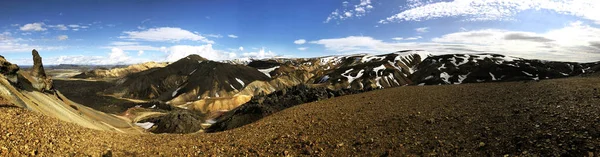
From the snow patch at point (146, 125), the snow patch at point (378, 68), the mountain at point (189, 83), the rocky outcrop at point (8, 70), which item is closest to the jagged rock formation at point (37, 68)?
the rocky outcrop at point (8, 70)

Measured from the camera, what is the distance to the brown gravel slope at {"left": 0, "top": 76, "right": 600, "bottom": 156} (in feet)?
34.6

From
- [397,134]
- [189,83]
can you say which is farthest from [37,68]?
[189,83]

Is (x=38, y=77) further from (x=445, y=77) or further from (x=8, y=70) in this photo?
(x=445, y=77)

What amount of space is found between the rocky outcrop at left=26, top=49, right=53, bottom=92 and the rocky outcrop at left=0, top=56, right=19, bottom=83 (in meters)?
4.66

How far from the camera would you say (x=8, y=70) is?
925 inches

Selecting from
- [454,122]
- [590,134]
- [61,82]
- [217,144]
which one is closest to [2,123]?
[217,144]

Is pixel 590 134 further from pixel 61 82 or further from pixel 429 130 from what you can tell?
pixel 61 82

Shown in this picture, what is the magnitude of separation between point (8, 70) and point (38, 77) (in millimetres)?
8388

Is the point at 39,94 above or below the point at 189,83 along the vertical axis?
above

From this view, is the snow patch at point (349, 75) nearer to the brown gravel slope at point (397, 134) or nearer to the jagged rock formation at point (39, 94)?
the jagged rock formation at point (39, 94)

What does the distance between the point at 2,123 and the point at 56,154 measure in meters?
3.15

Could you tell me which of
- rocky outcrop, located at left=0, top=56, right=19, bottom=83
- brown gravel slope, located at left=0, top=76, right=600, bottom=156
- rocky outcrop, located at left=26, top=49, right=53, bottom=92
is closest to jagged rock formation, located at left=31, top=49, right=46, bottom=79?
rocky outcrop, located at left=26, top=49, right=53, bottom=92

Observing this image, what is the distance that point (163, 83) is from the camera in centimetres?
17988

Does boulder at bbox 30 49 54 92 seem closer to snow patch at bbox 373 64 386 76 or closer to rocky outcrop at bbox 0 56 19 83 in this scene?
rocky outcrop at bbox 0 56 19 83
